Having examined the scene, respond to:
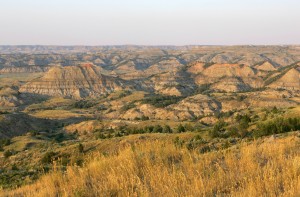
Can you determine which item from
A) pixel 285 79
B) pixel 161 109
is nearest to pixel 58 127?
pixel 161 109

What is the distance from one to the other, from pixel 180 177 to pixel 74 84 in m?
185

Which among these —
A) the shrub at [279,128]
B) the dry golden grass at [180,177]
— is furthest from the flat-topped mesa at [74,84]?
the dry golden grass at [180,177]

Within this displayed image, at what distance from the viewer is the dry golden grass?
589 centimetres

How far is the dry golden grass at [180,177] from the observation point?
589 cm

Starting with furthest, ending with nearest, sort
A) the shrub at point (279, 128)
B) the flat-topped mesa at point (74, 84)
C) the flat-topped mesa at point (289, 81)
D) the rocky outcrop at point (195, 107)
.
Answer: the flat-topped mesa at point (74, 84) → the flat-topped mesa at point (289, 81) → the rocky outcrop at point (195, 107) → the shrub at point (279, 128)

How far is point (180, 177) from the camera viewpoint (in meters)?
6.37

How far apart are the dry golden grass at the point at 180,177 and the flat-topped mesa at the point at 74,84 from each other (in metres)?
172

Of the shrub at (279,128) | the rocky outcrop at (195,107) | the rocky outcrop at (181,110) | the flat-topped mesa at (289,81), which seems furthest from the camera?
the flat-topped mesa at (289,81)

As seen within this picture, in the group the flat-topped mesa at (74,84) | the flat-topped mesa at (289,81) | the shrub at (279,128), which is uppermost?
the shrub at (279,128)

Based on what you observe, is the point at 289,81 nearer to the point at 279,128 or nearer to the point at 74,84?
the point at 74,84

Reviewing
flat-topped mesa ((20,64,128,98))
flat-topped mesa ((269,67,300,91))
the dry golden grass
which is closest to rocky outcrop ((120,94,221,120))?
flat-topped mesa ((269,67,300,91))

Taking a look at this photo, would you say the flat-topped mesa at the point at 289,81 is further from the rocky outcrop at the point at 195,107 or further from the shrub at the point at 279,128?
the shrub at the point at 279,128

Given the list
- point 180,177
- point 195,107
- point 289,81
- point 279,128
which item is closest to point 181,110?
point 195,107

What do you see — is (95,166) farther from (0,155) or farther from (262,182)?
(0,155)
